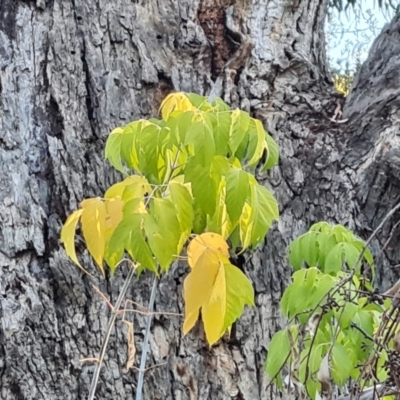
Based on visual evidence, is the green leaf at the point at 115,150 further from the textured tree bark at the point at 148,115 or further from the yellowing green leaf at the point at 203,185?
the textured tree bark at the point at 148,115

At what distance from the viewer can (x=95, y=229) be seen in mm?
754

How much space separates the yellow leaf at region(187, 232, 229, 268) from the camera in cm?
73

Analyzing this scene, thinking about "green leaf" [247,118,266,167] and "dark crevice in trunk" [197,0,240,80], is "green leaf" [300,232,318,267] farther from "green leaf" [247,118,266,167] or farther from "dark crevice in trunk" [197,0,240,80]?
"dark crevice in trunk" [197,0,240,80]

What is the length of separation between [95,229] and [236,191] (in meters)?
0.17

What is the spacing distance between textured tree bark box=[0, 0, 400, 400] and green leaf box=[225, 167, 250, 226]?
0.40 meters

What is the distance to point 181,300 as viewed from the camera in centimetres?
112

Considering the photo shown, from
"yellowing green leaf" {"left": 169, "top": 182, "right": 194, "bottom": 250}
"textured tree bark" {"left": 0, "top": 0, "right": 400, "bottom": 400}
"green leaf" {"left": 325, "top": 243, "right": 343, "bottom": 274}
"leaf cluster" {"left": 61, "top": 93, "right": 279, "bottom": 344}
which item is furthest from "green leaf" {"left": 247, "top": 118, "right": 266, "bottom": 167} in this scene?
"textured tree bark" {"left": 0, "top": 0, "right": 400, "bottom": 400}

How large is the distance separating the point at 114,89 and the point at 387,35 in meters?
0.57

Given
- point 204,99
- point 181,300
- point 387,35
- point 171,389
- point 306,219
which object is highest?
point 387,35

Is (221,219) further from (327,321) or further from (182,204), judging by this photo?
(327,321)

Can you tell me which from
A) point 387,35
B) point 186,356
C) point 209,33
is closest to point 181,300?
point 186,356

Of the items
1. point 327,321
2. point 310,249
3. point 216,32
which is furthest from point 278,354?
point 216,32

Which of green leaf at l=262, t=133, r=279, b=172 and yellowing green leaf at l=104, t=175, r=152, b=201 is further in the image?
green leaf at l=262, t=133, r=279, b=172

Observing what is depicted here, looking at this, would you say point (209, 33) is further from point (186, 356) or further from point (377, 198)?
point (186, 356)
